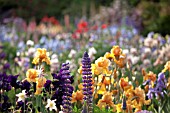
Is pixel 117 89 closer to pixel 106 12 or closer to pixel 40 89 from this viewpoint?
pixel 40 89

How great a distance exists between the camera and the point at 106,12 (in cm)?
1432

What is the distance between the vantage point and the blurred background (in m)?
12.6

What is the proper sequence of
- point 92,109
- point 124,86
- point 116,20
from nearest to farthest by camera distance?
point 92,109, point 124,86, point 116,20

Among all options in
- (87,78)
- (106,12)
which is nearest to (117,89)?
(87,78)

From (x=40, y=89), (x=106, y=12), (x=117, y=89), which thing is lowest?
(x=40, y=89)

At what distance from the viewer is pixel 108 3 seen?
19.0 meters

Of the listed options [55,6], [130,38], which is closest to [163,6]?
[130,38]

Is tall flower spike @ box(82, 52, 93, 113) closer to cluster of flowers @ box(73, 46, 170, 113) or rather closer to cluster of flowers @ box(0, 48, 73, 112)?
cluster of flowers @ box(0, 48, 73, 112)

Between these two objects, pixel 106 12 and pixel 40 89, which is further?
pixel 106 12

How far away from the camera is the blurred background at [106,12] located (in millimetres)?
12617

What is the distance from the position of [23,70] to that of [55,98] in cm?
311

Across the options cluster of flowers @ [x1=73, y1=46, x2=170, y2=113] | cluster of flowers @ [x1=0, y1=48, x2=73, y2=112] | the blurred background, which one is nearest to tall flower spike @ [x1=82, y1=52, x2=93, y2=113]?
cluster of flowers @ [x1=0, y1=48, x2=73, y2=112]

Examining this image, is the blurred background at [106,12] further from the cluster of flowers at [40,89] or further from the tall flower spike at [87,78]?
the tall flower spike at [87,78]

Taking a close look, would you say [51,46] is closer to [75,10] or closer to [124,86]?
[124,86]
